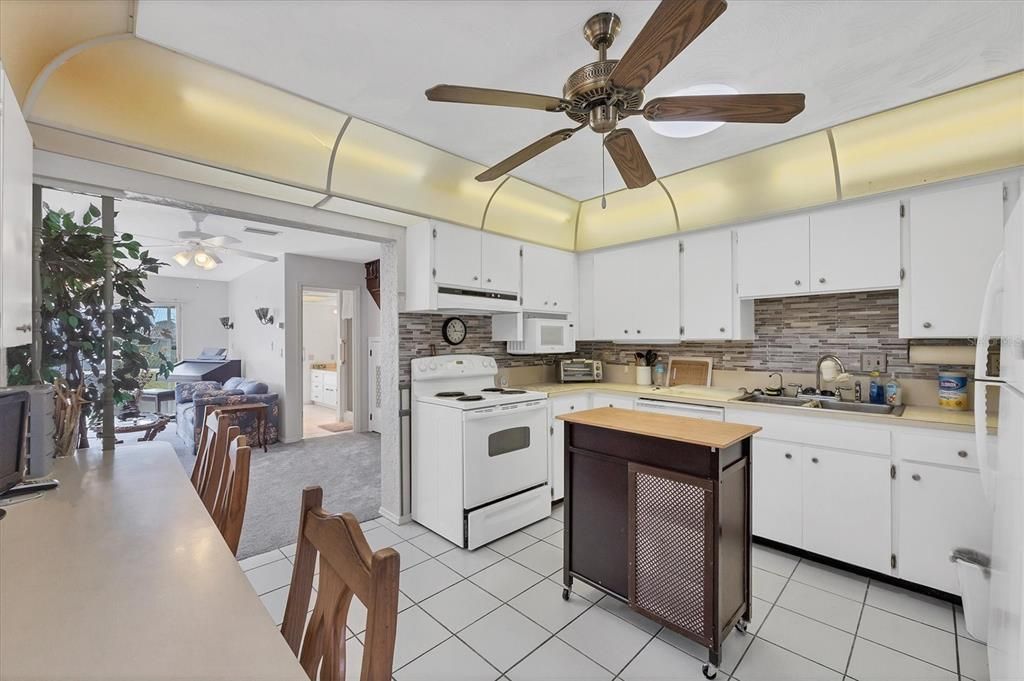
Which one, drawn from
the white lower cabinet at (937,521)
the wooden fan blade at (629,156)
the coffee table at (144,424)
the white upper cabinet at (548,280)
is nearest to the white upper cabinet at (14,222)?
the wooden fan blade at (629,156)

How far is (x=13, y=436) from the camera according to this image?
1543 millimetres

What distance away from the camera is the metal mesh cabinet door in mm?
1790

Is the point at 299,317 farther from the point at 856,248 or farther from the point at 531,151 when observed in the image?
the point at 856,248

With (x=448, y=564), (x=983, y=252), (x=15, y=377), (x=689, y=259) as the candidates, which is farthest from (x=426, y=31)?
(x=983, y=252)

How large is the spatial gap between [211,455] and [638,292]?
3.27 m

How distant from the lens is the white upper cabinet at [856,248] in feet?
8.55

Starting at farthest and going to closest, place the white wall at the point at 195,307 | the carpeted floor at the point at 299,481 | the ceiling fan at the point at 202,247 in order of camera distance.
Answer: the white wall at the point at 195,307 < the ceiling fan at the point at 202,247 < the carpeted floor at the point at 299,481

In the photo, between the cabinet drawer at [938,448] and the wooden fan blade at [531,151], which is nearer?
the wooden fan blade at [531,151]

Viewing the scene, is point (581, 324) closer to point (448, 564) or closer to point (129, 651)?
point (448, 564)

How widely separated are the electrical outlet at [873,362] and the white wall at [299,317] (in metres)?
5.56

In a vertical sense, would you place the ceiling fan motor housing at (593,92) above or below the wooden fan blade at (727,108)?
above

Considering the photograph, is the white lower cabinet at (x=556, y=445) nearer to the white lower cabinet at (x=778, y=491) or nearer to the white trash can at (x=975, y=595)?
the white lower cabinet at (x=778, y=491)

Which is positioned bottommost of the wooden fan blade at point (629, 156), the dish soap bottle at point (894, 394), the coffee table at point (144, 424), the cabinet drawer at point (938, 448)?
the coffee table at point (144, 424)

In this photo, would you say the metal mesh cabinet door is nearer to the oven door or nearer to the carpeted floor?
the oven door
